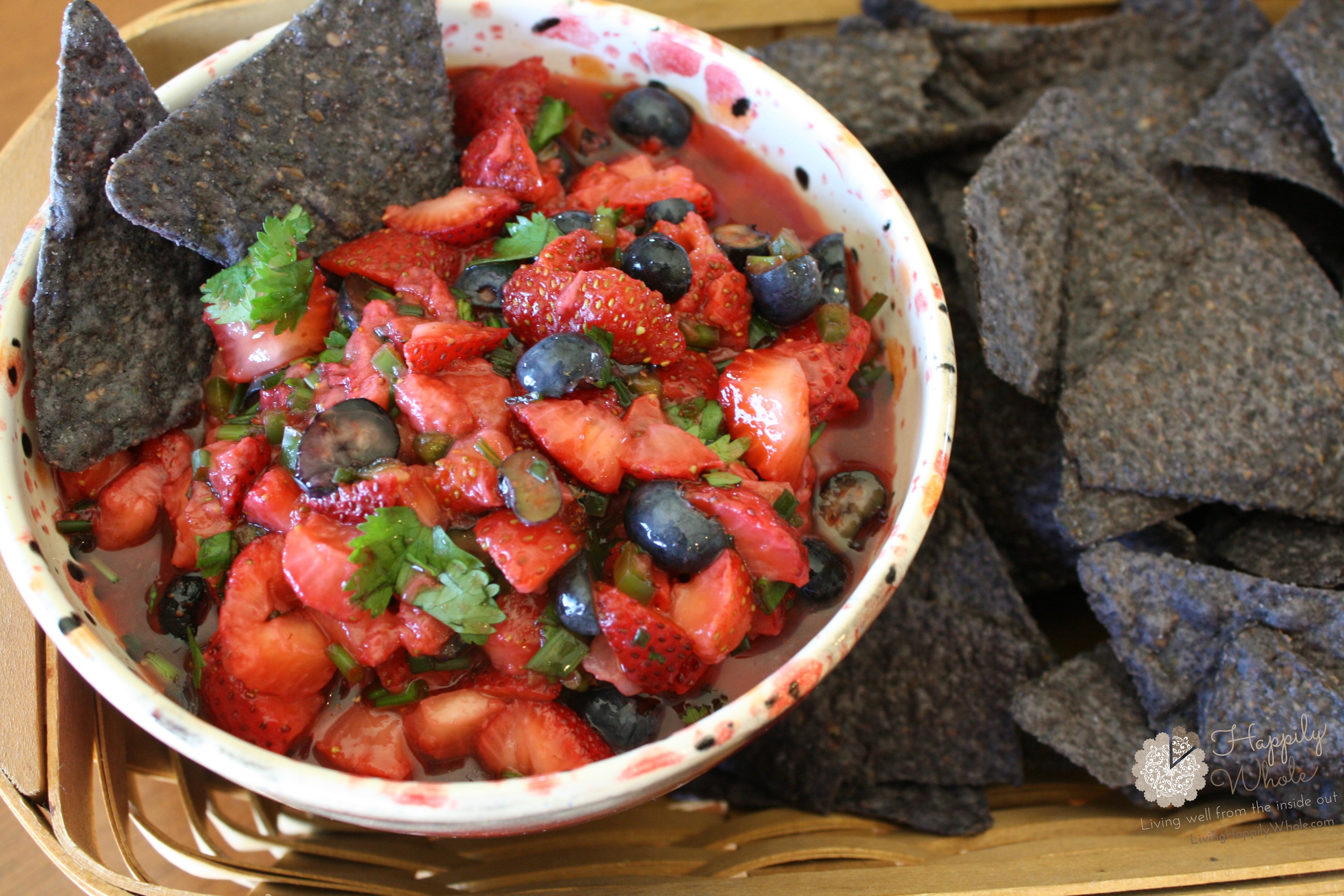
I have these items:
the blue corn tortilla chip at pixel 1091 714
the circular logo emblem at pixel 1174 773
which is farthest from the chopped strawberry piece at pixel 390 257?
the circular logo emblem at pixel 1174 773

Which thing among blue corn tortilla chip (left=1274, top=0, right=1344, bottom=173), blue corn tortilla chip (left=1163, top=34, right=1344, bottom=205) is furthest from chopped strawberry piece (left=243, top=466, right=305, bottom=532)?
blue corn tortilla chip (left=1274, top=0, right=1344, bottom=173)

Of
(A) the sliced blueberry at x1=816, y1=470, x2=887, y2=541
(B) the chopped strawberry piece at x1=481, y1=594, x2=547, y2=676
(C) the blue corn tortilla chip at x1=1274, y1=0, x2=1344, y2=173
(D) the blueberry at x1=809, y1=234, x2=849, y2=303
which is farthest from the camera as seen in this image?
(C) the blue corn tortilla chip at x1=1274, y1=0, x2=1344, y2=173

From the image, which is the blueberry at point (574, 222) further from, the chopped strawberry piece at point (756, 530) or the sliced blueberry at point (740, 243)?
the chopped strawberry piece at point (756, 530)

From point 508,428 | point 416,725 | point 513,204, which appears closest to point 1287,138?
point 513,204

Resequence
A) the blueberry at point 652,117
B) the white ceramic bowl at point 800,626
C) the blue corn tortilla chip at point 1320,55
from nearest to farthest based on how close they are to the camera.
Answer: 1. the white ceramic bowl at point 800,626
2. the blueberry at point 652,117
3. the blue corn tortilla chip at point 1320,55

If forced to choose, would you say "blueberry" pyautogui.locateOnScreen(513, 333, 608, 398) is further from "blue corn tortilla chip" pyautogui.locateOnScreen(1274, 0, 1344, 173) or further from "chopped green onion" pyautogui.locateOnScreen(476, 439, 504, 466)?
"blue corn tortilla chip" pyautogui.locateOnScreen(1274, 0, 1344, 173)

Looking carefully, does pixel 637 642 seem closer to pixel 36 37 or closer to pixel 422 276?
pixel 422 276

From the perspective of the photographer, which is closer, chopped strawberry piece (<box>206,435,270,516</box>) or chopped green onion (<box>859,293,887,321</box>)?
chopped strawberry piece (<box>206,435,270,516</box>)

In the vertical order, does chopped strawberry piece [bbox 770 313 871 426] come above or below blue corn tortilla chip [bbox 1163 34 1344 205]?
above
